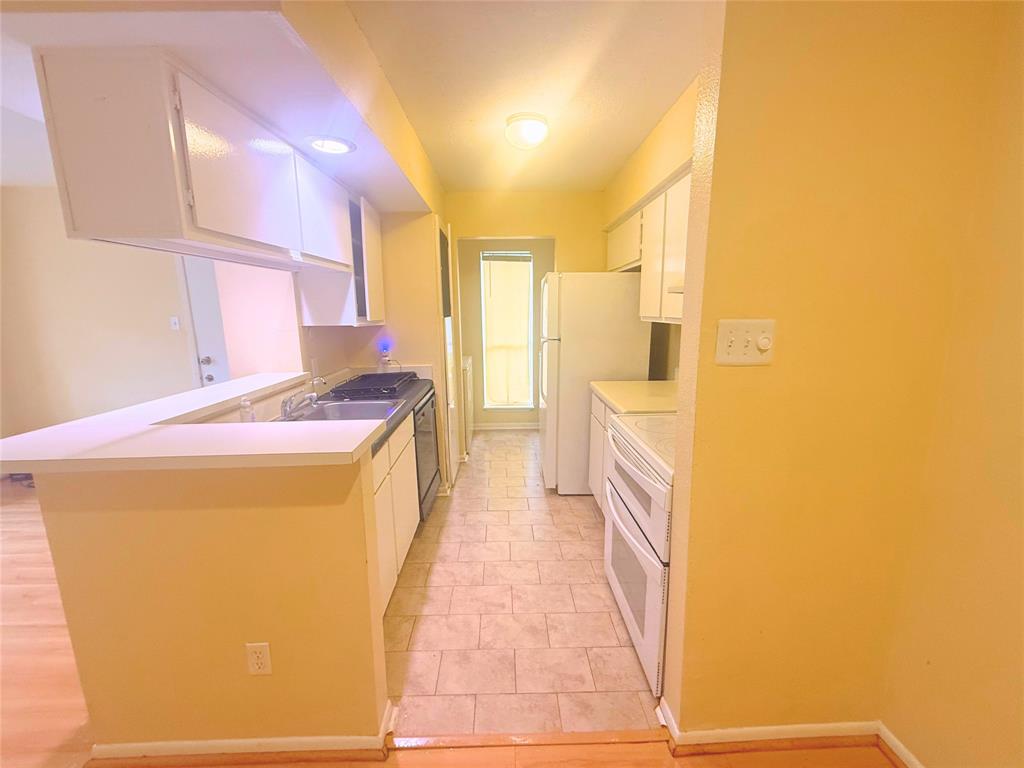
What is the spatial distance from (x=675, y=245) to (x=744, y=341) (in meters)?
1.06

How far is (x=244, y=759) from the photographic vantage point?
125 cm

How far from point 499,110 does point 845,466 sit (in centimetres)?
217

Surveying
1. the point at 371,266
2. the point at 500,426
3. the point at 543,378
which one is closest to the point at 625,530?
the point at 543,378

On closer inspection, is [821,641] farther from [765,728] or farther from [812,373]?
[812,373]

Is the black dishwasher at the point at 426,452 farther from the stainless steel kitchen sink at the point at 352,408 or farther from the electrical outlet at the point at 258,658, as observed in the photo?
the electrical outlet at the point at 258,658

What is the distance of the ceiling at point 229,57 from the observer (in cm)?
91

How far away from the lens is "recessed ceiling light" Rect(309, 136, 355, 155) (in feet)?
5.28

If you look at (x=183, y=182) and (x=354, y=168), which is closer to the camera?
(x=183, y=182)

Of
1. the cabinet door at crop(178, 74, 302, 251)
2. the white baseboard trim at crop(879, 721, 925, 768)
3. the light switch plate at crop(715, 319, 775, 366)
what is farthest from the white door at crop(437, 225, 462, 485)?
the white baseboard trim at crop(879, 721, 925, 768)

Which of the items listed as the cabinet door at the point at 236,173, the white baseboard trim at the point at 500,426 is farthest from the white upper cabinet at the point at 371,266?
the white baseboard trim at the point at 500,426

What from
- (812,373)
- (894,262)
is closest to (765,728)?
(812,373)

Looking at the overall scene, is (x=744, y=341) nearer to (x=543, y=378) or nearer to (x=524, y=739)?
(x=524, y=739)

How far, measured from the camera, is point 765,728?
132 centimetres

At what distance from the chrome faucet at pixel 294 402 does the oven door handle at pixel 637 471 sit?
5.30 ft
